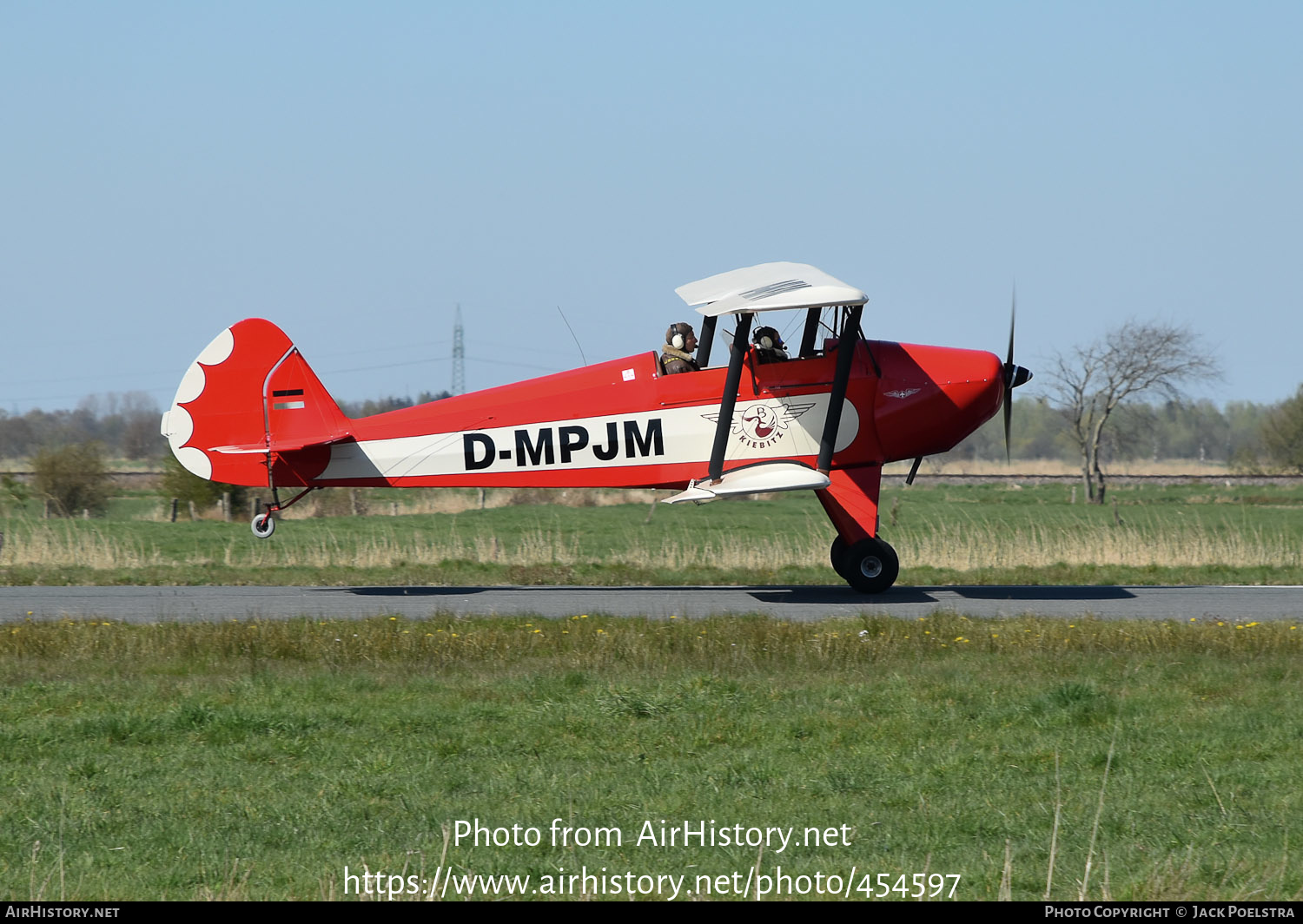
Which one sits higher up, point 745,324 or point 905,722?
point 745,324

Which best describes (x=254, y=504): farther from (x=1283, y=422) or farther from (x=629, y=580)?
(x=1283, y=422)

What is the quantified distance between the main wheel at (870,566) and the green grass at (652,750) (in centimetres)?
353

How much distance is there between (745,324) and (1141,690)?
7219 mm

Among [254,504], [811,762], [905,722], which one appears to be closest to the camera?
[811,762]

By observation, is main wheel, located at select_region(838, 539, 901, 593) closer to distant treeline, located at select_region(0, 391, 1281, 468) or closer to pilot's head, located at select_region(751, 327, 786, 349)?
pilot's head, located at select_region(751, 327, 786, 349)

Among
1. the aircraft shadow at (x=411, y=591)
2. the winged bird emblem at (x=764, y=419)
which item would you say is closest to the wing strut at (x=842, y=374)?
the winged bird emblem at (x=764, y=419)

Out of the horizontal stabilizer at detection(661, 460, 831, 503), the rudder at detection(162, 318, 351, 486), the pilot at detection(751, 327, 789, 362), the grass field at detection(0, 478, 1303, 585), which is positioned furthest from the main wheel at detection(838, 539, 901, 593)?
the rudder at detection(162, 318, 351, 486)

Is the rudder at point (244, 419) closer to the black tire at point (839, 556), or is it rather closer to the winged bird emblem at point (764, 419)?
the winged bird emblem at point (764, 419)

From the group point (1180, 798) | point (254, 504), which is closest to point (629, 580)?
point (1180, 798)

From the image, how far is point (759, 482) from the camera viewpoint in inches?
585

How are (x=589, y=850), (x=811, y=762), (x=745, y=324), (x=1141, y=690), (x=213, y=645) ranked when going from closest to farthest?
(x=589, y=850)
(x=811, y=762)
(x=1141, y=690)
(x=213, y=645)
(x=745, y=324)

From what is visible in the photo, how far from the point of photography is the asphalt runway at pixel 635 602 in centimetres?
1397

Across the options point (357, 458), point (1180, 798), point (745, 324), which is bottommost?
point (1180, 798)

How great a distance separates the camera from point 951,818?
625cm
